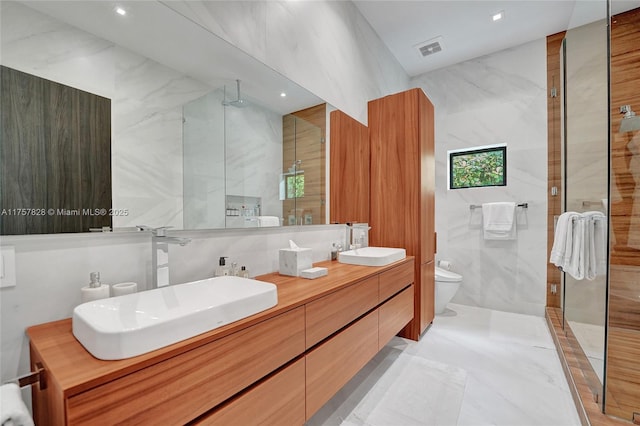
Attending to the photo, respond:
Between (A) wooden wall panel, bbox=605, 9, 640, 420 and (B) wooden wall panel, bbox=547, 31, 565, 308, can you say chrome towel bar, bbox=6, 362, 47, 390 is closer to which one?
(A) wooden wall panel, bbox=605, 9, 640, 420

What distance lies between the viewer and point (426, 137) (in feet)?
8.24

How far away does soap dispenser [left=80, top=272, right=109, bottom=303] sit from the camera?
883 millimetres

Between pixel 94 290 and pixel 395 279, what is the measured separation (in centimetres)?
166

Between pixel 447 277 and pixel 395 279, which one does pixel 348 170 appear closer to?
pixel 395 279

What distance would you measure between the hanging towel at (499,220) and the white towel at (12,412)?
360cm

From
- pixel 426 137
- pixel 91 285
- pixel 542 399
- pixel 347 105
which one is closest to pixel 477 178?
pixel 426 137

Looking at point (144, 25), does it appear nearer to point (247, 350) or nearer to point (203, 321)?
point (203, 321)

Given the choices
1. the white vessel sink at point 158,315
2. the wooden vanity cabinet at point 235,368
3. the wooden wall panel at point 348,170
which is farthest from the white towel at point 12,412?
the wooden wall panel at point 348,170

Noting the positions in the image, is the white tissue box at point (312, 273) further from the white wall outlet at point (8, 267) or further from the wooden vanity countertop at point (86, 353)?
the white wall outlet at point (8, 267)

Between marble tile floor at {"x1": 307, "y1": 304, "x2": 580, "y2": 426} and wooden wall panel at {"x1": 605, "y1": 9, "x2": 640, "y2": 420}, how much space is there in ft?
1.03

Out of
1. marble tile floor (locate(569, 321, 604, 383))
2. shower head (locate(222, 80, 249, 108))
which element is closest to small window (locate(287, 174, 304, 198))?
shower head (locate(222, 80, 249, 108))

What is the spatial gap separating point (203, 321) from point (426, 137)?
236cm

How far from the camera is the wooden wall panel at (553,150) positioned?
286 cm

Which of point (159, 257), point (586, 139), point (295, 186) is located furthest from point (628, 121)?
point (159, 257)
